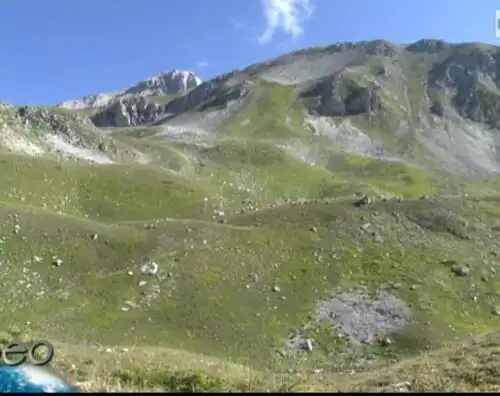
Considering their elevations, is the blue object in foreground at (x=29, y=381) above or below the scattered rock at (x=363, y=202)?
below

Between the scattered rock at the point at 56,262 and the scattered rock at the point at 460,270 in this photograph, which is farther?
the scattered rock at the point at 460,270

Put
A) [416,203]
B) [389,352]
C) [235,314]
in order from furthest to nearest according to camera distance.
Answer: [416,203] → [235,314] → [389,352]

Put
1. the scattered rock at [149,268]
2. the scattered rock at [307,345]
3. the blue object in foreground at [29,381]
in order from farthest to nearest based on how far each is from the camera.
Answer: the scattered rock at [149,268], the scattered rock at [307,345], the blue object in foreground at [29,381]

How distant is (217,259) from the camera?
5769 cm

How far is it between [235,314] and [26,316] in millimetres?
16393

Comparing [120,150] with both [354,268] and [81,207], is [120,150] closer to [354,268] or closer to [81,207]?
[81,207]

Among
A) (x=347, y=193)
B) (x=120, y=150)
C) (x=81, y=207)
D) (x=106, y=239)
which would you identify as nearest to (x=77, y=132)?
(x=120, y=150)

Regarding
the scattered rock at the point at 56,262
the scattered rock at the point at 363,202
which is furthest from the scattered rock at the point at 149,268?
the scattered rock at the point at 363,202

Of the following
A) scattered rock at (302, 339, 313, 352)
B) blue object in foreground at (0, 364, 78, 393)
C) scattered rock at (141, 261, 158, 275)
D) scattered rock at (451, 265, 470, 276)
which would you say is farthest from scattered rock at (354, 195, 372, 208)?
blue object in foreground at (0, 364, 78, 393)

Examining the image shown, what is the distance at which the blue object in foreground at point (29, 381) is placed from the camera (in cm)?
820

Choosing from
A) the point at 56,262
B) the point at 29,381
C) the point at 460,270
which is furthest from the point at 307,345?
the point at 29,381

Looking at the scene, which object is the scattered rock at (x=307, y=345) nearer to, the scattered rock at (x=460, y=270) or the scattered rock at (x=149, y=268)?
the scattered rock at (x=149, y=268)

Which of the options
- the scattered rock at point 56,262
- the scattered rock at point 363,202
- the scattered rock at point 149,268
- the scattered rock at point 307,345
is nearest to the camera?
the scattered rock at point 307,345

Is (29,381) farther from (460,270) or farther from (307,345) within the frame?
(460,270)
